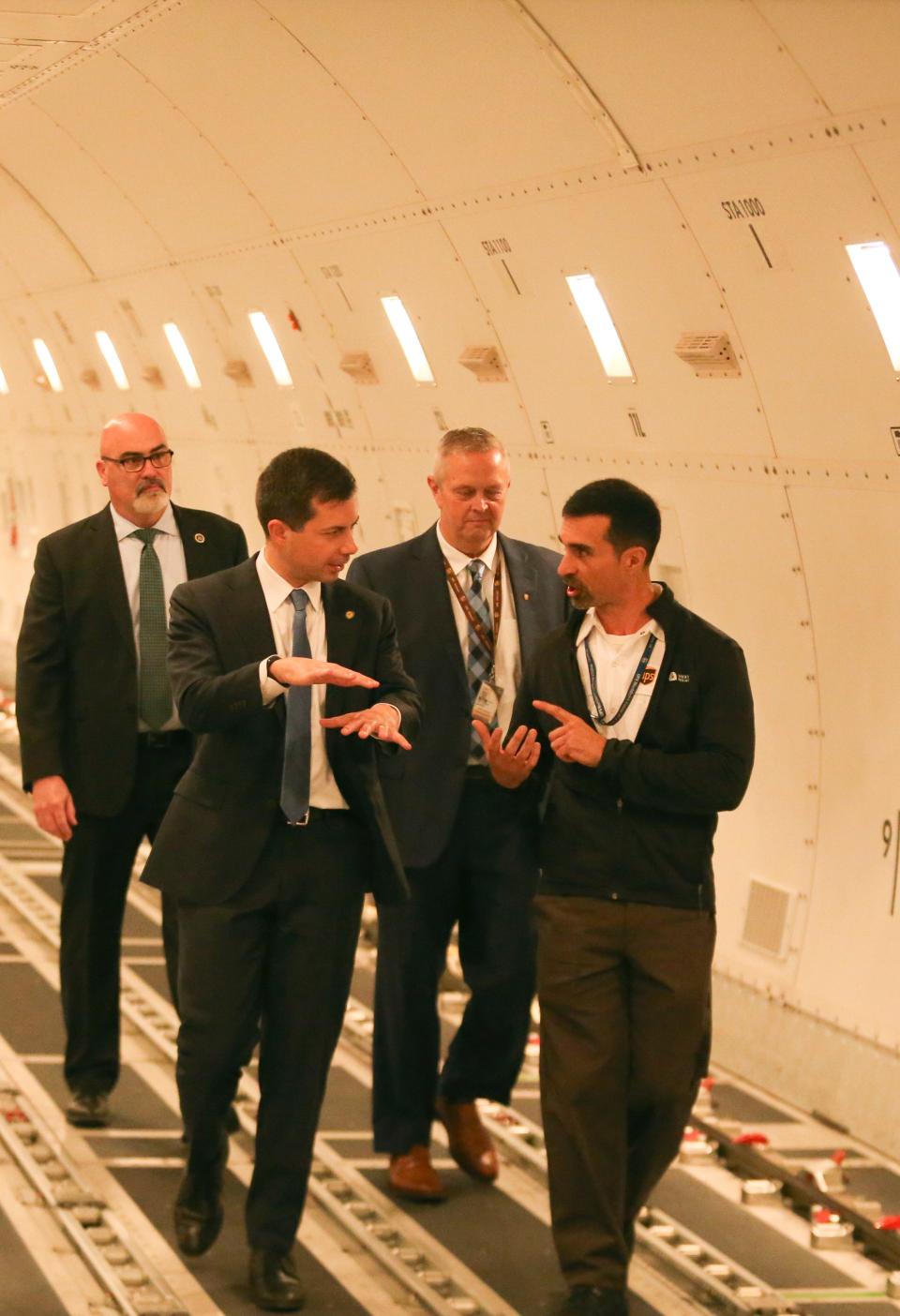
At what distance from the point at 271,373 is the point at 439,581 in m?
6.28

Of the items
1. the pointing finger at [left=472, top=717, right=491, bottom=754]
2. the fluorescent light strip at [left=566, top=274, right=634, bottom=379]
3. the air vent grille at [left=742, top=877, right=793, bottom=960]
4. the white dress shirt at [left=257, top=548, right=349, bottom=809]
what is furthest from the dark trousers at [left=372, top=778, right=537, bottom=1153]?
the fluorescent light strip at [left=566, top=274, right=634, bottom=379]

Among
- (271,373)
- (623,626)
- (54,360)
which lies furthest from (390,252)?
(54,360)

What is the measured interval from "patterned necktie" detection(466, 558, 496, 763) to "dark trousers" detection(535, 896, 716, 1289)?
3.45 feet

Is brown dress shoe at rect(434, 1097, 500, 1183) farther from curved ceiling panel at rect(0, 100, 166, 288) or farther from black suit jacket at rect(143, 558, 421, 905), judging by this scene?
curved ceiling panel at rect(0, 100, 166, 288)

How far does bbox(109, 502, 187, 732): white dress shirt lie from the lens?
720 centimetres

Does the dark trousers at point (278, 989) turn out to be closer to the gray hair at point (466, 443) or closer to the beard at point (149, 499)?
the gray hair at point (466, 443)

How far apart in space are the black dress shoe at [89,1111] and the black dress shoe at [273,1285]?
166 cm

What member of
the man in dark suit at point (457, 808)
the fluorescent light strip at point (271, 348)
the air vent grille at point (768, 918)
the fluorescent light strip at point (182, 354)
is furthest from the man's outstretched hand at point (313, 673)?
the fluorescent light strip at point (182, 354)

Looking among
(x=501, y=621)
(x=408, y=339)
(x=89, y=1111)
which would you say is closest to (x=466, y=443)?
(x=501, y=621)

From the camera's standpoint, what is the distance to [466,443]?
6.55 m

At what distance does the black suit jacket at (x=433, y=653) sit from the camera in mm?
6582

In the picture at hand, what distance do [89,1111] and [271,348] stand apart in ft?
20.3

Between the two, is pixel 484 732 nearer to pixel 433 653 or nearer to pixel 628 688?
pixel 628 688

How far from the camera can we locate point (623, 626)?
5.84 meters
